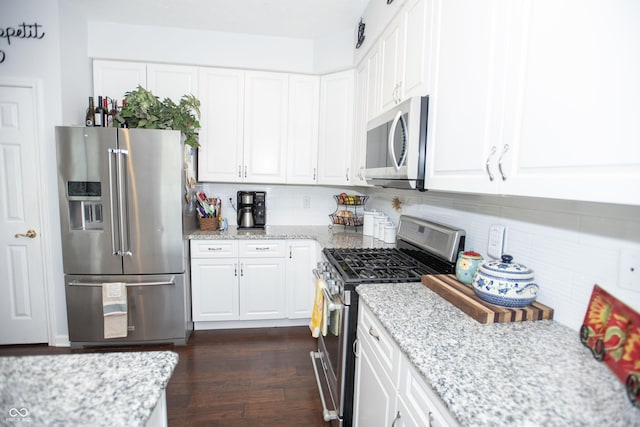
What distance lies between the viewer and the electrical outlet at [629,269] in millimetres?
871

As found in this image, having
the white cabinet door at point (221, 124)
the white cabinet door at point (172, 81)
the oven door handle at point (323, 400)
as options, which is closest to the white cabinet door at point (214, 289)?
the white cabinet door at point (221, 124)

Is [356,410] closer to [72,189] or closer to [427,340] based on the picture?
[427,340]

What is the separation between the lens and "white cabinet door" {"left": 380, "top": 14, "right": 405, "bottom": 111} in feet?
5.79

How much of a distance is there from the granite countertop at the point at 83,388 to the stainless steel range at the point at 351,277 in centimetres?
88

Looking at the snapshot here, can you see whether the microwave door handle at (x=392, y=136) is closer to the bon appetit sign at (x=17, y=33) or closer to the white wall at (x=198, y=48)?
the white wall at (x=198, y=48)

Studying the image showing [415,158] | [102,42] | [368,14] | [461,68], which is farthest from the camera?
[102,42]

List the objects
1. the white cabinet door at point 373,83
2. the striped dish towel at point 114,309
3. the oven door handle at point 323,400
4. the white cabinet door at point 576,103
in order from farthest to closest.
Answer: the striped dish towel at point 114,309
the white cabinet door at point 373,83
the oven door handle at point 323,400
the white cabinet door at point 576,103

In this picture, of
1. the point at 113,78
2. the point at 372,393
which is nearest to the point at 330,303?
the point at 372,393

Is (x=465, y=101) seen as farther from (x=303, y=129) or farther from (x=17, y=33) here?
(x=17, y=33)

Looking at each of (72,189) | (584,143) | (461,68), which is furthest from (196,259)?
(584,143)

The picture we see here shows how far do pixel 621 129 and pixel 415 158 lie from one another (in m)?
0.85

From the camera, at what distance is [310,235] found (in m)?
2.89

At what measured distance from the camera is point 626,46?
2.10ft

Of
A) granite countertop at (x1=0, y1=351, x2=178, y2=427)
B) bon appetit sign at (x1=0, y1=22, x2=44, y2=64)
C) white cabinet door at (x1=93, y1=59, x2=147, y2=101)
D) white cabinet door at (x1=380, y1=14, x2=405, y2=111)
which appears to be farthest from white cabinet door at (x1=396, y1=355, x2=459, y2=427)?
bon appetit sign at (x1=0, y1=22, x2=44, y2=64)
